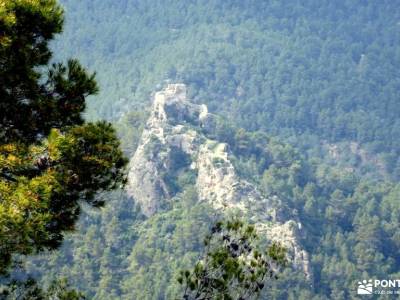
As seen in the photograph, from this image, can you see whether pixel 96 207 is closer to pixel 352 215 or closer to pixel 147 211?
pixel 147 211

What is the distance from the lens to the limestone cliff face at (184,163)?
11825 centimetres

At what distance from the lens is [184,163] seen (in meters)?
128

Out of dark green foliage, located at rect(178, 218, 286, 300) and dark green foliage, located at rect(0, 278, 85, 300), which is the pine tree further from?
dark green foliage, located at rect(178, 218, 286, 300)

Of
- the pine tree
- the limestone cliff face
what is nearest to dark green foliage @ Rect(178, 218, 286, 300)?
the pine tree

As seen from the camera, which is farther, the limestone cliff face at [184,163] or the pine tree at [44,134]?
the limestone cliff face at [184,163]

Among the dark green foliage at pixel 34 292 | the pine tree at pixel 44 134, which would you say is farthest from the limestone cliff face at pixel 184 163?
the pine tree at pixel 44 134

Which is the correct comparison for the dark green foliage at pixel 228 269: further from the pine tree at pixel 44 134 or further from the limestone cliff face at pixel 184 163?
the limestone cliff face at pixel 184 163

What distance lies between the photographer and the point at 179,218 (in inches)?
4882

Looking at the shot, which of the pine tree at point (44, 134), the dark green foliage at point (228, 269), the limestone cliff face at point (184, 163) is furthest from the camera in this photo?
the limestone cliff face at point (184, 163)

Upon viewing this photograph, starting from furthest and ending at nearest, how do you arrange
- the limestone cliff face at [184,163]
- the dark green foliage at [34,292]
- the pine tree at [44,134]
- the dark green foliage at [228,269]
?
the limestone cliff face at [184,163]
the dark green foliage at [34,292]
the pine tree at [44,134]
the dark green foliage at [228,269]

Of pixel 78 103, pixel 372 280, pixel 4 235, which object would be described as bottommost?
pixel 4 235

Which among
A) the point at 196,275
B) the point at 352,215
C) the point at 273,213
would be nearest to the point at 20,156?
the point at 196,275

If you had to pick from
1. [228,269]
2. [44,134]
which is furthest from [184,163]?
[228,269]

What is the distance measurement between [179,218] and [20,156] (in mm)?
109033
